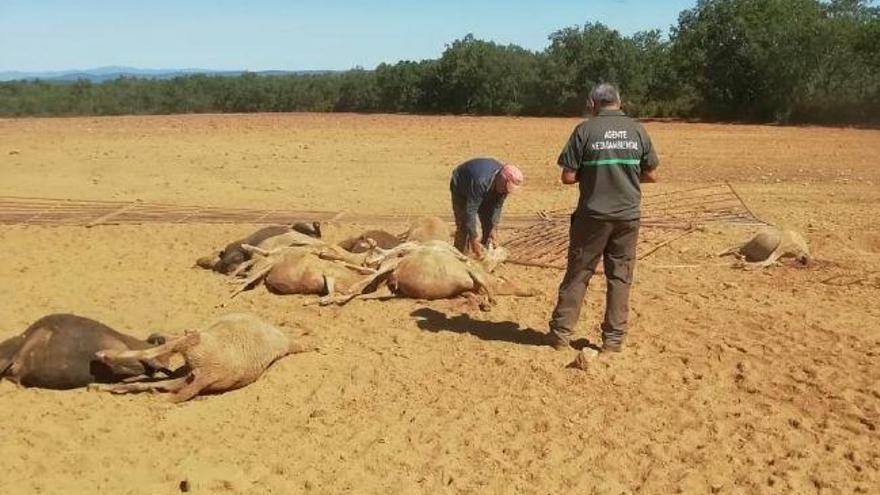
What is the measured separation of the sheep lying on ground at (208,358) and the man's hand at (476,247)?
2.66m

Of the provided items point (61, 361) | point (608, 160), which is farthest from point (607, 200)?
point (61, 361)

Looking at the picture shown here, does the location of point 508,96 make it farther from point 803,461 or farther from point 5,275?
Answer: point 803,461

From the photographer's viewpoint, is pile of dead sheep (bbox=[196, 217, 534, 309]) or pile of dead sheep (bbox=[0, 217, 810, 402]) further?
pile of dead sheep (bbox=[196, 217, 534, 309])

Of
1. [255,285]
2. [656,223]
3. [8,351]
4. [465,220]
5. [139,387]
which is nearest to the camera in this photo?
[139,387]

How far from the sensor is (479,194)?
7.63m

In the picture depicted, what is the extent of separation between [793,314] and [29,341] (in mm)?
5929

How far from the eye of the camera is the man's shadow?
6706mm

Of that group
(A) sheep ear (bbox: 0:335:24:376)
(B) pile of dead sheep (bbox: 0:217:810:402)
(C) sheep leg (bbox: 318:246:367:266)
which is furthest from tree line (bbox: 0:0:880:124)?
(A) sheep ear (bbox: 0:335:24:376)

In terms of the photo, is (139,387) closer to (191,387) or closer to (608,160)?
(191,387)

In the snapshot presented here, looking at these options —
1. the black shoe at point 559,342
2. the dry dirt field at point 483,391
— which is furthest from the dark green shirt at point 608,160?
the dry dirt field at point 483,391

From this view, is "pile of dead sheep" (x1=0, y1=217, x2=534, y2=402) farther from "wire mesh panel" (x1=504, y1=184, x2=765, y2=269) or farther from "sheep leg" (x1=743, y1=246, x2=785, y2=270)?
"sheep leg" (x1=743, y1=246, x2=785, y2=270)

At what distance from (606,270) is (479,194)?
5.53ft

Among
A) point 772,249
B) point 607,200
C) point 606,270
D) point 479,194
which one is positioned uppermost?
point 607,200

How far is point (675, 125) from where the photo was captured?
1118 inches
